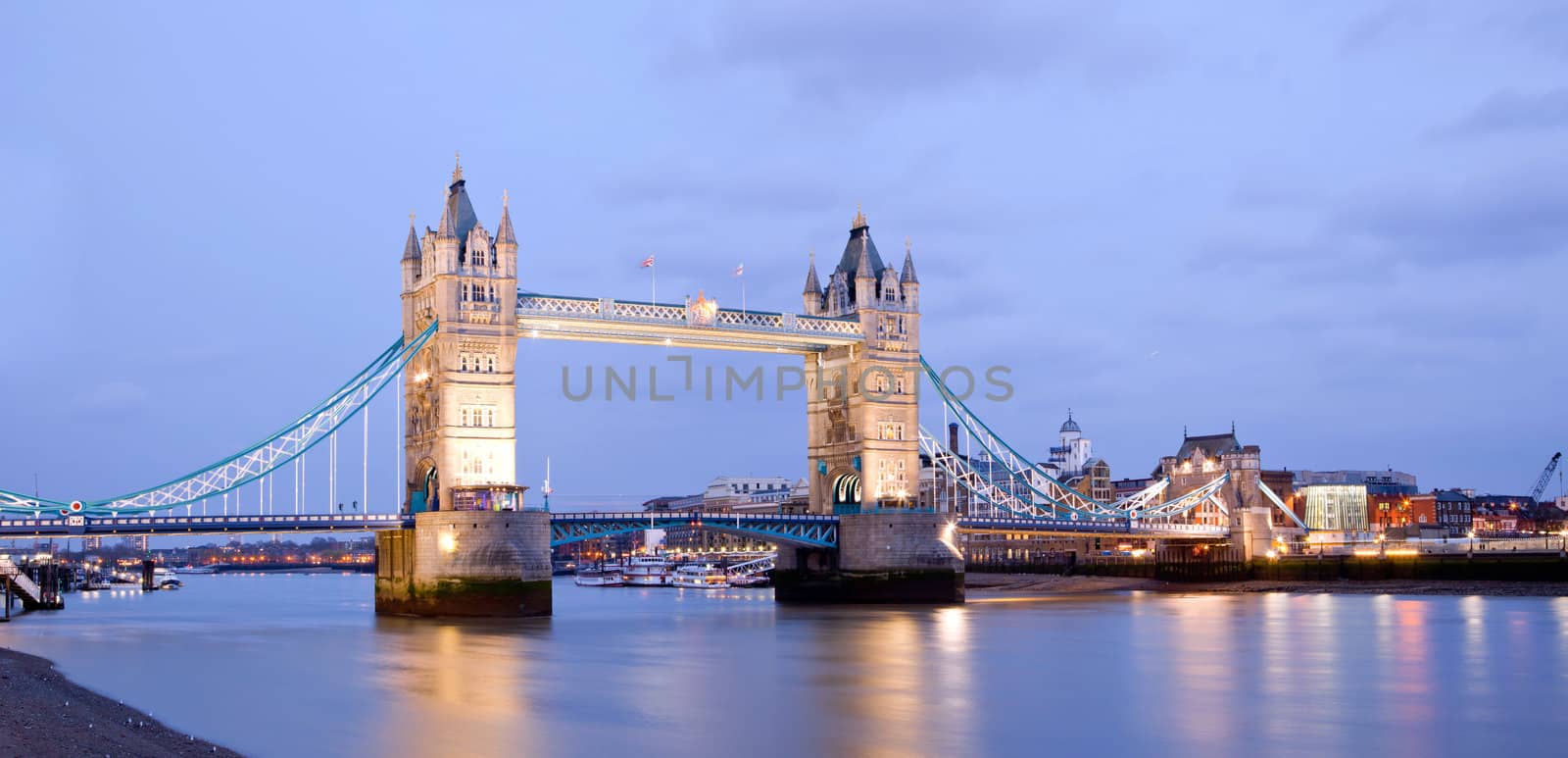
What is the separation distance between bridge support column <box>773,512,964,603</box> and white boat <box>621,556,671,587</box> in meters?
49.6

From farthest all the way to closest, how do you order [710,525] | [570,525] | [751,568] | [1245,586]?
[751,568]
[1245,586]
[710,525]
[570,525]

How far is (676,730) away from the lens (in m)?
27.5

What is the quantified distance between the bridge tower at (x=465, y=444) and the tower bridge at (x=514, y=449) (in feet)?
0.23

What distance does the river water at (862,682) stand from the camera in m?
26.3

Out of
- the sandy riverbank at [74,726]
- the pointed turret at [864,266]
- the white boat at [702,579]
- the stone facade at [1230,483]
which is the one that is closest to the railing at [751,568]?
the white boat at [702,579]

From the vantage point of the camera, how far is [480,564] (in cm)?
5512

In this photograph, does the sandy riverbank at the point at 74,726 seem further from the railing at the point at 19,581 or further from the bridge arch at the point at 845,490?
the bridge arch at the point at 845,490

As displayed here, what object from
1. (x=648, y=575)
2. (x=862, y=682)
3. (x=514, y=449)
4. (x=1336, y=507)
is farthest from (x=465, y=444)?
(x=1336, y=507)

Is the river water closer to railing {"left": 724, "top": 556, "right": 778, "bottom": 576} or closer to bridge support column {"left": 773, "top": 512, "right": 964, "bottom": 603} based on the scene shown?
bridge support column {"left": 773, "top": 512, "right": 964, "bottom": 603}

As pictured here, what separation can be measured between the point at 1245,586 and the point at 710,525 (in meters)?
35.6

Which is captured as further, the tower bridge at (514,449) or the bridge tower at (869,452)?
the bridge tower at (869,452)

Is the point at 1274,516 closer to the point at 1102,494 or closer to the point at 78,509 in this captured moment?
the point at 1102,494

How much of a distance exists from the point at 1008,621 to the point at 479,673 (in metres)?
24.8

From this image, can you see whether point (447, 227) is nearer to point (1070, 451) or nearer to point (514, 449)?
point (514, 449)
